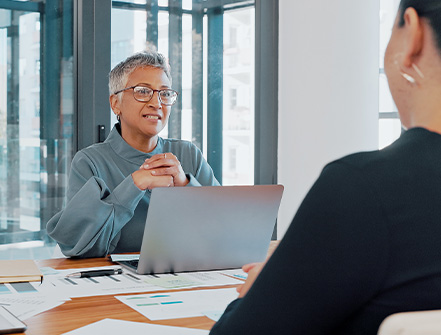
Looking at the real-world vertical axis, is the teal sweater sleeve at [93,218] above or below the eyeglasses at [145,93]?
below

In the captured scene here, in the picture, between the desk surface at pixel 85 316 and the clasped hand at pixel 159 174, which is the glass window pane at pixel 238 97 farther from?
the desk surface at pixel 85 316

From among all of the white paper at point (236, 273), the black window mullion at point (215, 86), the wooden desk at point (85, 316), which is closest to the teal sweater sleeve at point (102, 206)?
the white paper at point (236, 273)

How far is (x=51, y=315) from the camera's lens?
1.28 m

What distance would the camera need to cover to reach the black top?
2.27ft

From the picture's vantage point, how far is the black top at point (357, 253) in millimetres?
→ 692

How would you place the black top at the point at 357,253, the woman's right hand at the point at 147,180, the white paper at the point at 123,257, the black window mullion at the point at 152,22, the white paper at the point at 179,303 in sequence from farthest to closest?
the black window mullion at the point at 152,22
the woman's right hand at the point at 147,180
the white paper at the point at 123,257
the white paper at the point at 179,303
the black top at the point at 357,253

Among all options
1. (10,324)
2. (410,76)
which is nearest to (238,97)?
(10,324)

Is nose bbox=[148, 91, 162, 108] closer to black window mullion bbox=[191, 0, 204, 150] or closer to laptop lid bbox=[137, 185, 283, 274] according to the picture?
laptop lid bbox=[137, 185, 283, 274]

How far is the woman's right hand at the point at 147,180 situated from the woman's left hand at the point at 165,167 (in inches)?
0.6

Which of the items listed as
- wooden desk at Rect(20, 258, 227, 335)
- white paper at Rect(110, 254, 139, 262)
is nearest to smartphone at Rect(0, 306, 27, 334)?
wooden desk at Rect(20, 258, 227, 335)

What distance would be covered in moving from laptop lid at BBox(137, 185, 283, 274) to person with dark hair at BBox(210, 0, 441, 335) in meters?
0.86

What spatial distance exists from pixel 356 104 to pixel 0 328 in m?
3.37

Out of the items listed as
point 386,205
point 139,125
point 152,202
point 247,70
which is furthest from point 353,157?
point 247,70

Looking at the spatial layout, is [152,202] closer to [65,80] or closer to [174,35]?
[65,80]
